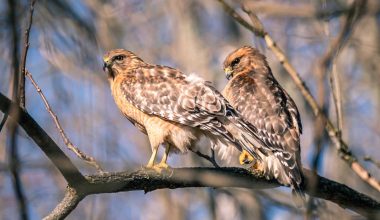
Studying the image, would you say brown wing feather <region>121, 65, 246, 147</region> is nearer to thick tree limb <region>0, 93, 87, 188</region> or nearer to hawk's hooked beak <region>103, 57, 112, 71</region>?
hawk's hooked beak <region>103, 57, 112, 71</region>

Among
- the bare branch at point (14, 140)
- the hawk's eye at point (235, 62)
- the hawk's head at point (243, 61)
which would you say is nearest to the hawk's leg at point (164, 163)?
the hawk's head at point (243, 61)

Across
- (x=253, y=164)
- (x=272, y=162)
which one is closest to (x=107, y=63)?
(x=253, y=164)

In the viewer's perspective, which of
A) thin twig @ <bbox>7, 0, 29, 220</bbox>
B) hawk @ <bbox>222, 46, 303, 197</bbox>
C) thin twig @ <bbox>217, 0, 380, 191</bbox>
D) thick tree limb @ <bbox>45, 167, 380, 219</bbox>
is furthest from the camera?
hawk @ <bbox>222, 46, 303, 197</bbox>

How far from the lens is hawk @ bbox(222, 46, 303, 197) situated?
6.09 m

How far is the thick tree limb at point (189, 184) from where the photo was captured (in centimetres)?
423

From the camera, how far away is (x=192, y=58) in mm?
11422

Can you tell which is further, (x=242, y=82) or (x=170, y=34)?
(x=170, y=34)

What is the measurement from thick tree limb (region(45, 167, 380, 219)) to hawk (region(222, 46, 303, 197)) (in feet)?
0.60

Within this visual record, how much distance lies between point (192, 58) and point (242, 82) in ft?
13.3

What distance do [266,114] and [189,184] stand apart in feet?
6.30

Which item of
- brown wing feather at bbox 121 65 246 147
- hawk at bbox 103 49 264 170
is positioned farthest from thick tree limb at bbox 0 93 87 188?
brown wing feather at bbox 121 65 246 147

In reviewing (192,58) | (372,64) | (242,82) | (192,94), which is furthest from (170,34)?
(192,94)

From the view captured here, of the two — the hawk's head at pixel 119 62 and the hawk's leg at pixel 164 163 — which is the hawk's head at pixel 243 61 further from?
the hawk's leg at pixel 164 163

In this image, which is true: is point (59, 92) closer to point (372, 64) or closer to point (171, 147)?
point (171, 147)
